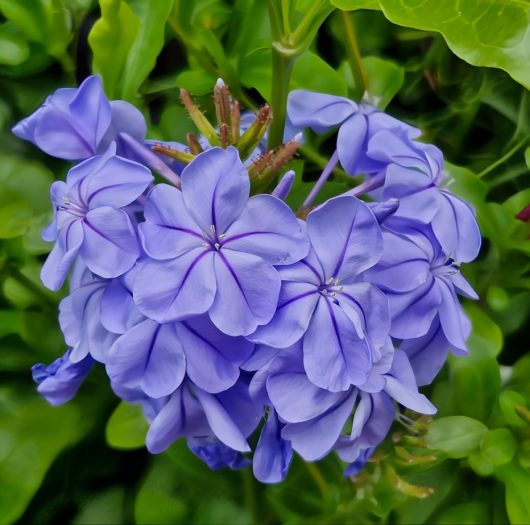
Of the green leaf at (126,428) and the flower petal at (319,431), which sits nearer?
the flower petal at (319,431)

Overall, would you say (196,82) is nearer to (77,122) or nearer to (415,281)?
(77,122)

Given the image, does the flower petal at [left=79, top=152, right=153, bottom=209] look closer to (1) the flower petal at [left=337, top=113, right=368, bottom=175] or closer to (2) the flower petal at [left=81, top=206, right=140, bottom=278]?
(2) the flower petal at [left=81, top=206, right=140, bottom=278]

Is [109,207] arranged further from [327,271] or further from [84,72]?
[84,72]

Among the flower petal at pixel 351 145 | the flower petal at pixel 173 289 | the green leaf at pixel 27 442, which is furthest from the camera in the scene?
the green leaf at pixel 27 442

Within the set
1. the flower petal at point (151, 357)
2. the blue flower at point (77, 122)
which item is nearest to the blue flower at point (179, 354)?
the flower petal at point (151, 357)

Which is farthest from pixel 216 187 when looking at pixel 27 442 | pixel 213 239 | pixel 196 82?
pixel 27 442

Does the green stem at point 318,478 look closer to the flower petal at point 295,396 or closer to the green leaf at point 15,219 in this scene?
the flower petal at point 295,396
